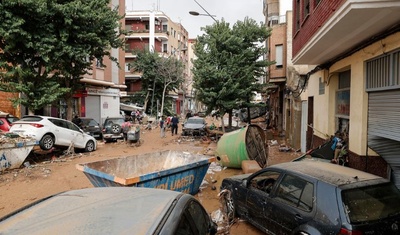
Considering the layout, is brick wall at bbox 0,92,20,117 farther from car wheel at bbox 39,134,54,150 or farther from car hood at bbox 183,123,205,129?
car hood at bbox 183,123,205,129

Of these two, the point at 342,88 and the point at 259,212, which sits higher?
the point at 342,88

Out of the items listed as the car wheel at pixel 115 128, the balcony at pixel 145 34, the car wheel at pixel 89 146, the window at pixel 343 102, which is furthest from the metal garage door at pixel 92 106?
the balcony at pixel 145 34

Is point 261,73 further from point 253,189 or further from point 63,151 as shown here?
point 253,189

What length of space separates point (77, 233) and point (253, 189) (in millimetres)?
3846

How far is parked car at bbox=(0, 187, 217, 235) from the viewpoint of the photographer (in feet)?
6.83

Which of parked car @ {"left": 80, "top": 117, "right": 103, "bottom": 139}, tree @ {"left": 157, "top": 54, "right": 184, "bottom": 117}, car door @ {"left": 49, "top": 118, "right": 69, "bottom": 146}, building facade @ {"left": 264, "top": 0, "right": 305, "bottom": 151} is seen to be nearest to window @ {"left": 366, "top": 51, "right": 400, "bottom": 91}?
building facade @ {"left": 264, "top": 0, "right": 305, "bottom": 151}

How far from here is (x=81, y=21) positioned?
14.8m

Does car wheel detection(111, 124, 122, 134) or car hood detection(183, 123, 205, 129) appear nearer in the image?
car wheel detection(111, 124, 122, 134)

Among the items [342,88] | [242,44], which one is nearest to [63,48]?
[242,44]

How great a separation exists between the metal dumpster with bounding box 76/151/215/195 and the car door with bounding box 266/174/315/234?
2.51m

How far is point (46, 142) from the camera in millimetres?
11945

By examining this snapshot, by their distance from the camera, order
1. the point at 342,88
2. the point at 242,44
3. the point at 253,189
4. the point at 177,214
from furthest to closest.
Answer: the point at 242,44, the point at 342,88, the point at 253,189, the point at 177,214

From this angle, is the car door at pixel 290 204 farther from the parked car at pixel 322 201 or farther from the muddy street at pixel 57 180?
the muddy street at pixel 57 180

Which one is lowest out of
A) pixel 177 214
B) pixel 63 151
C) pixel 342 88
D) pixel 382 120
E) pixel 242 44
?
pixel 63 151
